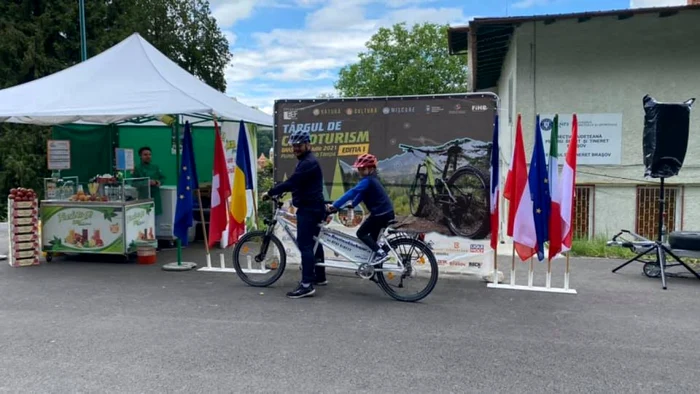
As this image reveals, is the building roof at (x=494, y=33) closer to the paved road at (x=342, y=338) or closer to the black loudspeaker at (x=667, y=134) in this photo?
the black loudspeaker at (x=667, y=134)

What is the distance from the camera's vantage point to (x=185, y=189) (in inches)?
333

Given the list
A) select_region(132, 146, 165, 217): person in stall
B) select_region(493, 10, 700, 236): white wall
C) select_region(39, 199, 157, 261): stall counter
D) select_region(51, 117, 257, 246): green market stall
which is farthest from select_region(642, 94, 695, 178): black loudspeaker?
select_region(132, 146, 165, 217): person in stall

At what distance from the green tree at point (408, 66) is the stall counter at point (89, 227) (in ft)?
142

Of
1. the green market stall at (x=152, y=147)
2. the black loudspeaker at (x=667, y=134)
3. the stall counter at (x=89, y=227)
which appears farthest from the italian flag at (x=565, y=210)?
the stall counter at (x=89, y=227)

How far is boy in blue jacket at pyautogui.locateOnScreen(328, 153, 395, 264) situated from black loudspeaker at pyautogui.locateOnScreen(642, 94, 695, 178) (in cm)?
387

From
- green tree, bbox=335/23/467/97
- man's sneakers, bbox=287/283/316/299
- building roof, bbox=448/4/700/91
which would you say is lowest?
man's sneakers, bbox=287/283/316/299

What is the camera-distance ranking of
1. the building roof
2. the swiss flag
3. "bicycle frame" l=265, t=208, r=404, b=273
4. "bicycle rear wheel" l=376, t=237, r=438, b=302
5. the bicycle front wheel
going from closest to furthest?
"bicycle rear wheel" l=376, t=237, r=438, b=302, "bicycle frame" l=265, t=208, r=404, b=273, the bicycle front wheel, the swiss flag, the building roof

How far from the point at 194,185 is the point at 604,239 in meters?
7.71

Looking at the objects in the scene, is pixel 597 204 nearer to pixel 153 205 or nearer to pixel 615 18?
pixel 615 18

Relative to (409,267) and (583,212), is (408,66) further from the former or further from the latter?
(409,267)

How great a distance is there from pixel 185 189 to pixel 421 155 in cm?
343

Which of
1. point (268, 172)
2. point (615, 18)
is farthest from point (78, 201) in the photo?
point (615, 18)

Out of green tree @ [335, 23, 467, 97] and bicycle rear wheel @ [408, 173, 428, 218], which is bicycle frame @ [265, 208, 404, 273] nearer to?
bicycle rear wheel @ [408, 173, 428, 218]

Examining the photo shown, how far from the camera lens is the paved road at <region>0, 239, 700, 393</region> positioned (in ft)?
14.3
